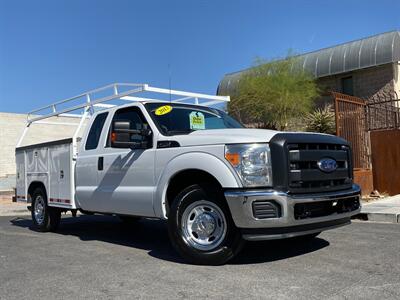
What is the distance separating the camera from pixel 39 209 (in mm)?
9742

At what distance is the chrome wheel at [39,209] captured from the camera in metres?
9.59

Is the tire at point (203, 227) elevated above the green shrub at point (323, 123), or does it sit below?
below

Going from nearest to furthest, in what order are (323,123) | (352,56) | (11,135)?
(323,123) → (352,56) → (11,135)

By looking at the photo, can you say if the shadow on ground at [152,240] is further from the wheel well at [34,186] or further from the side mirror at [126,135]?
the side mirror at [126,135]

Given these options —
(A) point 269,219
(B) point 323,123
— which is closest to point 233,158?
(A) point 269,219

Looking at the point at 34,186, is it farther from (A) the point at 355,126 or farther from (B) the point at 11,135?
(B) the point at 11,135

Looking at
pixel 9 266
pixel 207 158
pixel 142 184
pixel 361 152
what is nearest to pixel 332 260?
pixel 207 158

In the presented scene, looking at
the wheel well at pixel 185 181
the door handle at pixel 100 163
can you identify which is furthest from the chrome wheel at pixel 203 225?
the door handle at pixel 100 163

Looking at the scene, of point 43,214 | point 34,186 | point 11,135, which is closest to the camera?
point 43,214

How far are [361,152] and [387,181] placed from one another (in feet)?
3.63

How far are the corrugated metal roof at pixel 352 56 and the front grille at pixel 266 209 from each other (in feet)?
72.9

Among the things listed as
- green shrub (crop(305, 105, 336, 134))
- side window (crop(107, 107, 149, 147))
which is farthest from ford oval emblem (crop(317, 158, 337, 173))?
green shrub (crop(305, 105, 336, 134))

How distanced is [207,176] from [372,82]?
22964 mm

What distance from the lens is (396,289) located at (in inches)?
185
